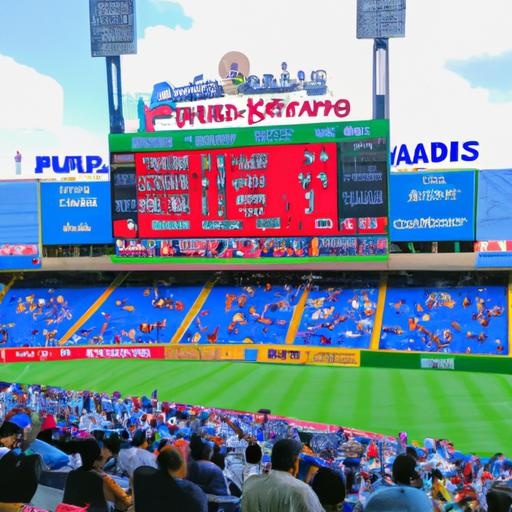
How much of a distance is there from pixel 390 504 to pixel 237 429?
5130 millimetres

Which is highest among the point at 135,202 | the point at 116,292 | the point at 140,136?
the point at 140,136

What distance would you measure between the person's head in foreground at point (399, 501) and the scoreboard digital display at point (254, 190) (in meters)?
18.2

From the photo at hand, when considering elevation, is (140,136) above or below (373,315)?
above

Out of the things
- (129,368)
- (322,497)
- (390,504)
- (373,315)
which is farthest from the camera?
(373,315)

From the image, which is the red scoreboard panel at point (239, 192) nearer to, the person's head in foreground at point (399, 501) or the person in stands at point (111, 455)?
the person in stands at point (111, 455)

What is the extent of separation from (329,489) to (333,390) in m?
13.8

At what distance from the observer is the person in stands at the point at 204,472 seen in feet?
19.7

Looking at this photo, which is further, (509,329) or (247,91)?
(247,91)

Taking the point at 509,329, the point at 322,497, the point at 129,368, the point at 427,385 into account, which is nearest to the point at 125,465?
the point at 322,497

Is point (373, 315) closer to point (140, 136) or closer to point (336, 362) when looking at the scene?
point (336, 362)

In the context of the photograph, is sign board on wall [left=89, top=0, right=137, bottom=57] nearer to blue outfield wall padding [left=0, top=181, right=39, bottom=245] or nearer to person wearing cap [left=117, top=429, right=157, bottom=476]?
blue outfield wall padding [left=0, top=181, right=39, bottom=245]

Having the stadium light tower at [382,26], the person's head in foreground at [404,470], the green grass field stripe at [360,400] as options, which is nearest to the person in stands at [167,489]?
the person's head in foreground at [404,470]

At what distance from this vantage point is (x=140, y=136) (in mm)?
23562

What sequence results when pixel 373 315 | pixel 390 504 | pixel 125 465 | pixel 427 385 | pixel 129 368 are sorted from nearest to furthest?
pixel 390 504, pixel 125 465, pixel 427 385, pixel 129 368, pixel 373 315
